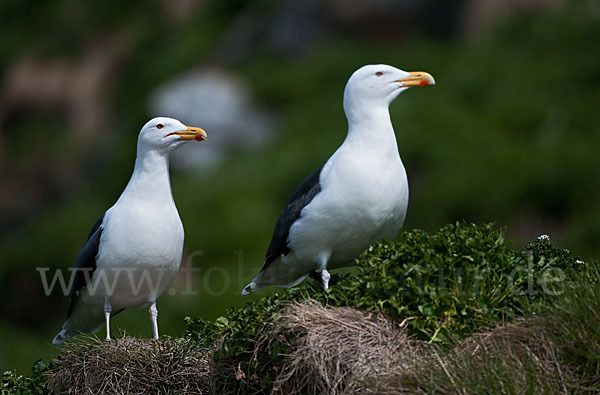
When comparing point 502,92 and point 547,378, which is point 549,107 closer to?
point 502,92

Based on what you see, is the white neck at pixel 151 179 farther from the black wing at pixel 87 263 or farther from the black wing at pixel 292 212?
the black wing at pixel 292 212

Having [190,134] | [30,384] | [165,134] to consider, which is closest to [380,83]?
[190,134]

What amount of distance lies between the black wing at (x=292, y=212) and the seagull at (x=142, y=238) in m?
0.73

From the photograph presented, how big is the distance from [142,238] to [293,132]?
8.21m

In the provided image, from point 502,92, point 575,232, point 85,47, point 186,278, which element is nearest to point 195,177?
point 186,278

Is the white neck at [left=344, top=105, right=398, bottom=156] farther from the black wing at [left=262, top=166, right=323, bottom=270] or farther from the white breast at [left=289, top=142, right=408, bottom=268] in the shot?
the black wing at [left=262, top=166, right=323, bottom=270]

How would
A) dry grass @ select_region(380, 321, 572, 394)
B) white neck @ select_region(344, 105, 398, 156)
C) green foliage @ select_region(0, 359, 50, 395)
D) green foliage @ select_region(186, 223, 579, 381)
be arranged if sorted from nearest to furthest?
dry grass @ select_region(380, 321, 572, 394) < green foliage @ select_region(186, 223, 579, 381) < white neck @ select_region(344, 105, 398, 156) < green foliage @ select_region(0, 359, 50, 395)

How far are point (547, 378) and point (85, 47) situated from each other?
1807cm

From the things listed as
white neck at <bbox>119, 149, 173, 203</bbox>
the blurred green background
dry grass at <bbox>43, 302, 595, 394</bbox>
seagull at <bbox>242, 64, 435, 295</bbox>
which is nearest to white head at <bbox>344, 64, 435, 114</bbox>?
seagull at <bbox>242, 64, 435, 295</bbox>

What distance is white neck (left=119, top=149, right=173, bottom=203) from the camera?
7.02m

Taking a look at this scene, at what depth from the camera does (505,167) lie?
494 inches

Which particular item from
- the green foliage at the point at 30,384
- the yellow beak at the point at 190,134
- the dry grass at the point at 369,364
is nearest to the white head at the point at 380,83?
the yellow beak at the point at 190,134

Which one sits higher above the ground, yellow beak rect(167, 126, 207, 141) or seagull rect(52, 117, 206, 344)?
yellow beak rect(167, 126, 207, 141)

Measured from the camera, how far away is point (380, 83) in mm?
Result: 7000
